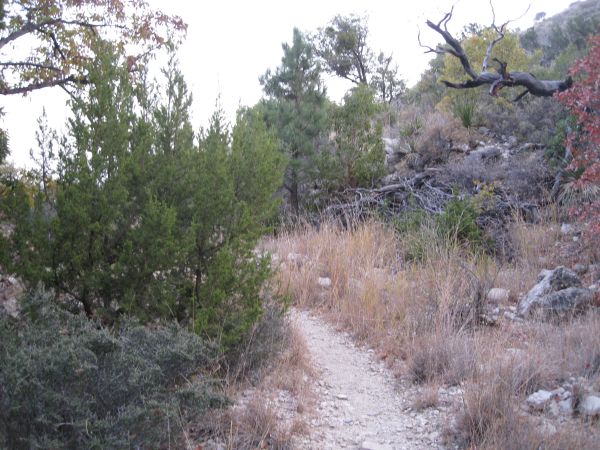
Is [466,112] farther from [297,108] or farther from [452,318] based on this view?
[452,318]

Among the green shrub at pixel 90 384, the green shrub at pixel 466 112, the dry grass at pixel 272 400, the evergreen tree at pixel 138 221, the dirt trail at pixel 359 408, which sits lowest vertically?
the dirt trail at pixel 359 408

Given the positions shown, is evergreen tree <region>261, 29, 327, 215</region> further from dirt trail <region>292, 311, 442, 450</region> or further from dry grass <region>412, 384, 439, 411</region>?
dry grass <region>412, 384, 439, 411</region>

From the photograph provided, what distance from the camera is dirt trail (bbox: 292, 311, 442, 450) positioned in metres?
4.05

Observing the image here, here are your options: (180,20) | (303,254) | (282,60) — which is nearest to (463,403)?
(303,254)

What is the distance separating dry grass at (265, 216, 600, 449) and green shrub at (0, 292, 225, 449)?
1741 mm

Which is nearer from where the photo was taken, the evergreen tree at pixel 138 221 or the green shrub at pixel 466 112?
the evergreen tree at pixel 138 221

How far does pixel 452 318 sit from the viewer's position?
5746 mm

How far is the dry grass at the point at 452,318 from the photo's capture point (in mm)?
3934

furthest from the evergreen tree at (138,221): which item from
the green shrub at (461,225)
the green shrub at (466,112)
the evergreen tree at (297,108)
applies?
the green shrub at (466,112)

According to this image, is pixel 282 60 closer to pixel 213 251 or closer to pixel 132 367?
pixel 213 251

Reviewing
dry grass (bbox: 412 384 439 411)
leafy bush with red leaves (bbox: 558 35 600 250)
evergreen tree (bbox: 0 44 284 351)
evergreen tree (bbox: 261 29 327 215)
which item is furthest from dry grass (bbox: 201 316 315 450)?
evergreen tree (bbox: 261 29 327 215)

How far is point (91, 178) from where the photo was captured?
163 inches

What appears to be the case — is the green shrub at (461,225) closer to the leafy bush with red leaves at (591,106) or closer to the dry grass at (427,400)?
the leafy bush with red leaves at (591,106)

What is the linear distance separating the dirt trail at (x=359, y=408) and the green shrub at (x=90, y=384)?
86 cm
